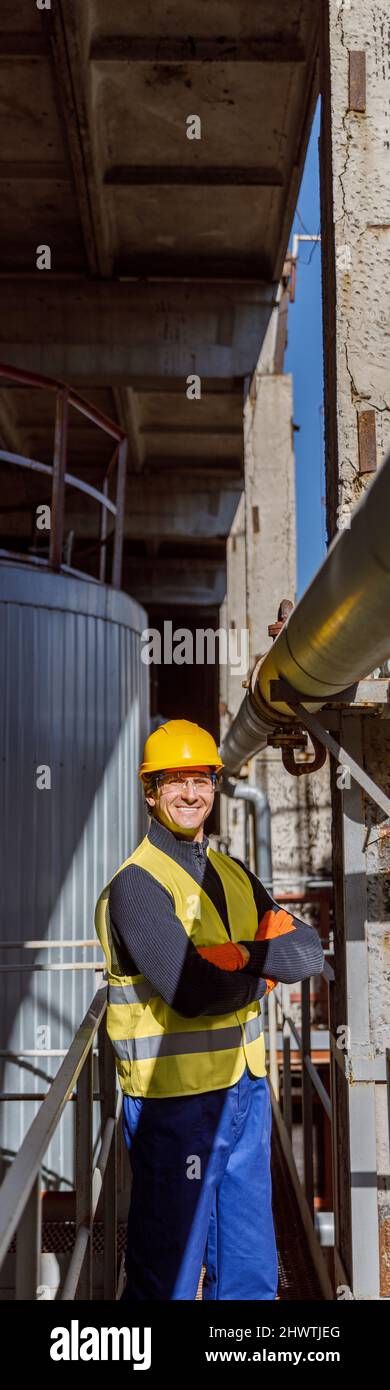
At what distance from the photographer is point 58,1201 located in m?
6.47

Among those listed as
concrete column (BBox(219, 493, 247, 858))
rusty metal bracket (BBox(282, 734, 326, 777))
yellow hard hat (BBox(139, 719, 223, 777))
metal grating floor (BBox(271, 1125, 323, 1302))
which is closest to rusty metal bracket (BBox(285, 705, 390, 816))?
rusty metal bracket (BBox(282, 734, 326, 777))

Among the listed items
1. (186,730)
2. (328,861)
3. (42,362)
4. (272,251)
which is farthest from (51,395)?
(186,730)

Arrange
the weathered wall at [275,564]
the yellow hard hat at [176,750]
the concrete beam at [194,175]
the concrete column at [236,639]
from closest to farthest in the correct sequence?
the yellow hard hat at [176,750] → the concrete beam at [194,175] → the weathered wall at [275,564] → the concrete column at [236,639]

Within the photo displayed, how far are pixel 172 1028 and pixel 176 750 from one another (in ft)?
2.79

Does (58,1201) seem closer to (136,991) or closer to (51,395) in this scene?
(136,991)

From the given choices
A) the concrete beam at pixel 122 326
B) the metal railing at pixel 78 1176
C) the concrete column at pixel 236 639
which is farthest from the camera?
the concrete column at pixel 236 639

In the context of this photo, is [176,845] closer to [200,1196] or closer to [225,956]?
[225,956]

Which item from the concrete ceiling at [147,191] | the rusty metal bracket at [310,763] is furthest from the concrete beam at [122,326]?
the rusty metal bracket at [310,763]

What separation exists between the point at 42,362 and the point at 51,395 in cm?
271

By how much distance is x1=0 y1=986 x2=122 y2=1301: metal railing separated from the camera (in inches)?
73.2

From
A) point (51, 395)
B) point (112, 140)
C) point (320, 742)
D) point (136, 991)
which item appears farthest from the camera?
point (51, 395)

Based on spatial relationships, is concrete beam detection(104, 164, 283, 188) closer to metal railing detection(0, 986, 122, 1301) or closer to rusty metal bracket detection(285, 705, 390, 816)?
rusty metal bracket detection(285, 705, 390, 816)

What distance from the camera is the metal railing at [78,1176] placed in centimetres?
186

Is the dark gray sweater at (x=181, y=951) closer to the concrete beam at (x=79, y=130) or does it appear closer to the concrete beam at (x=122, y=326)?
the concrete beam at (x=79, y=130)
